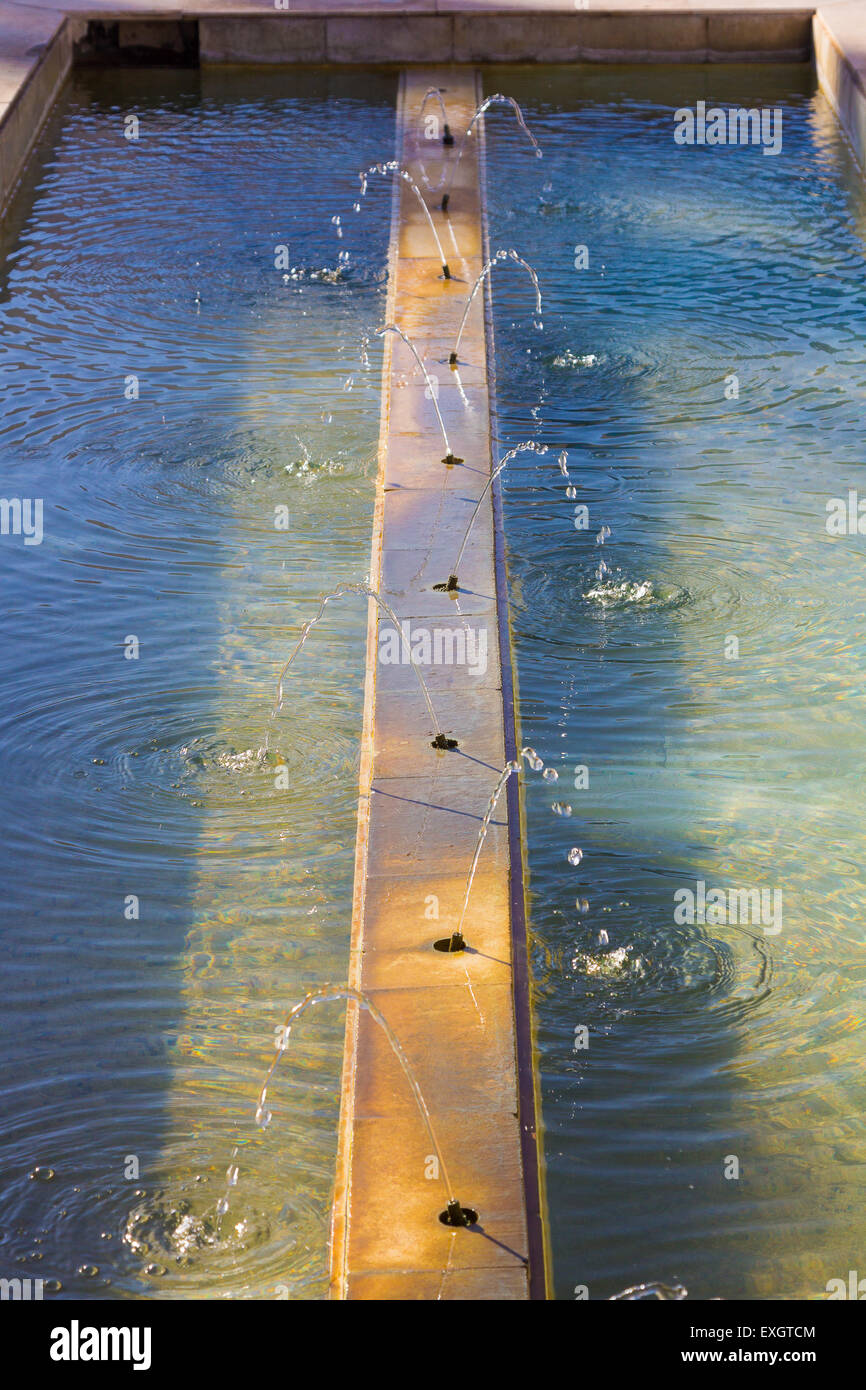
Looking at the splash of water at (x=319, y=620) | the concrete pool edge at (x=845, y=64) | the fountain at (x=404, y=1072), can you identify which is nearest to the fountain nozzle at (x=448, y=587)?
the splash of water at (x=319, y=620)

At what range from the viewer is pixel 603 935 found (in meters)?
5.55

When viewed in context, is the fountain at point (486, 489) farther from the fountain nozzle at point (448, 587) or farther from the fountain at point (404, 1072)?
the fountain at point (404, 1072)

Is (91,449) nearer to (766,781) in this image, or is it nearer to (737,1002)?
(766,781)

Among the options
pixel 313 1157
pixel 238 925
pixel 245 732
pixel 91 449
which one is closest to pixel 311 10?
pixel 91 449

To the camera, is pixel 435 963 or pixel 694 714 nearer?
pixel 435 963

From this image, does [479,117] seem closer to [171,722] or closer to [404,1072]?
[171,722]

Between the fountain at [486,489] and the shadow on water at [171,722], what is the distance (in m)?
0.49

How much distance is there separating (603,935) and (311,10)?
14.5 metres

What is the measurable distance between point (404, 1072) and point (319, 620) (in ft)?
10.9

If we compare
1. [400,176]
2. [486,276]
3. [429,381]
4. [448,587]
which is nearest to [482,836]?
[448,587]

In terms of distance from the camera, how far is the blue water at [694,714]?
187 inches

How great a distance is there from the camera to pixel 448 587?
7.38 m

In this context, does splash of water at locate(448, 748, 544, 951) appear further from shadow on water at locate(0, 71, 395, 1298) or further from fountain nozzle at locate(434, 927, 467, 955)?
shadow on water at locate(0, 71, 395, 1298)

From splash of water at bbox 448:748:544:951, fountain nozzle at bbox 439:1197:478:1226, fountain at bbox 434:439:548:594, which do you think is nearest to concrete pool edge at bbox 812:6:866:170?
fountain at bbox 434:439:548:594
